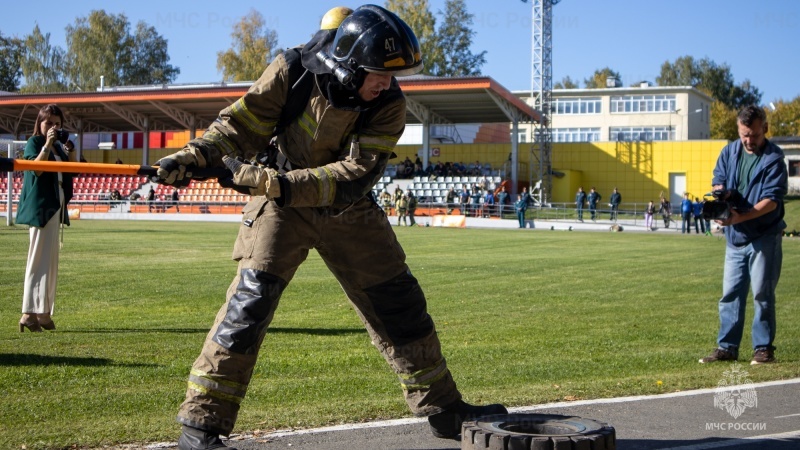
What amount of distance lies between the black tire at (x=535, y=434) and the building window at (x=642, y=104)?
81.3 m

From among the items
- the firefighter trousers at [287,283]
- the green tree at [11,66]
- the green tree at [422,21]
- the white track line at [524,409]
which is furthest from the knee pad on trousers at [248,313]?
the green tree at [422,21]

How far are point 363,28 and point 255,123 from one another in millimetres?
721

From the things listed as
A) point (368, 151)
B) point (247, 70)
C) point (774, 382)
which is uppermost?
point (247, 70)

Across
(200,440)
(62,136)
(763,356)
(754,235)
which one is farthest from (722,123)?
(200,440)

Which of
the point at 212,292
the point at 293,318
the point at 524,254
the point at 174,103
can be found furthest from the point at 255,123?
the point at 174,103

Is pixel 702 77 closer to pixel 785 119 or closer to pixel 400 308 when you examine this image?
pixel 785 119

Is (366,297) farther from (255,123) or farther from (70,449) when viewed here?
(70,449)

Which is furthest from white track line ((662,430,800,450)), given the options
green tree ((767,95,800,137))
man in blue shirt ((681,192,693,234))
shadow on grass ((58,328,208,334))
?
green tree ((767,95,800,137))

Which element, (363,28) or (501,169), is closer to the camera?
(363,28)

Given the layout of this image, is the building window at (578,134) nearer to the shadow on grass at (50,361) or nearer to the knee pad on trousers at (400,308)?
the shadow on grass at (50,361)

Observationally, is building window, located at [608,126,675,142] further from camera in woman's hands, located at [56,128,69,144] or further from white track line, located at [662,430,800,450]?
white track line, located at [662,430,800,450]

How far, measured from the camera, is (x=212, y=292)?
12.2 meters

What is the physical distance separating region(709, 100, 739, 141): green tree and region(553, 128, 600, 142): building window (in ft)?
41.9

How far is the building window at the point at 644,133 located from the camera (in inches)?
3223
